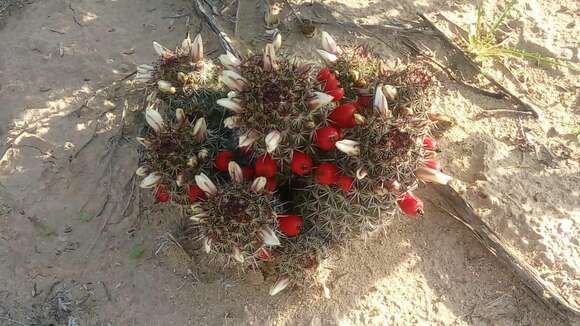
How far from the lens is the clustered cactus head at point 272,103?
105 inches

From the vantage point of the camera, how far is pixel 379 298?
3545mm

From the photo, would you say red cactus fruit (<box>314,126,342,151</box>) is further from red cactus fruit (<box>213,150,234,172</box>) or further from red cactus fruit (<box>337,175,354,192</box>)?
red cactus fruit (<box>213,150,234,172</box>)

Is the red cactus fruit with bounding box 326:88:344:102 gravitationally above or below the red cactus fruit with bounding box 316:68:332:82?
below

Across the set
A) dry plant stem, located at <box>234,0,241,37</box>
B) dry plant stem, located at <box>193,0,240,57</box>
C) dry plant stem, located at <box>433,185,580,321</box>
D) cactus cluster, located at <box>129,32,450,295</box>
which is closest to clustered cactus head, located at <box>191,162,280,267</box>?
cactus cluster, located at <box>129,32,450,295</box>

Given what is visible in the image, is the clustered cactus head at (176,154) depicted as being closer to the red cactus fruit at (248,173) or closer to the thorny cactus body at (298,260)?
the red cactus fruit at (248,173)

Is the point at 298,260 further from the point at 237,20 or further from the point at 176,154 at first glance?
the point at 237,20

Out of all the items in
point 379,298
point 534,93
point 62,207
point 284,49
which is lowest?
point 379,298

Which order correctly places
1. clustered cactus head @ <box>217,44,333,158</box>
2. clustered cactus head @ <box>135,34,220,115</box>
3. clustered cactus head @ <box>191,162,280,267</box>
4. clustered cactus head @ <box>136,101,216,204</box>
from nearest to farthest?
clustered cactus head @ <box>217,44,333,158</box> → clustered cactus head @ <box>191,162,280,267</box> → clustered cactus head @ <box>136,101,216,204</box> → clustered cactus head @ <box>135,34,220,115</box>

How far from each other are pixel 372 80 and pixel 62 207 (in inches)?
91.6

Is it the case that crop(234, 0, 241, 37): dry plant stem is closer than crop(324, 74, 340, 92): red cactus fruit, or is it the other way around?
crop(324, 74, 340, 92): red cactus fruit

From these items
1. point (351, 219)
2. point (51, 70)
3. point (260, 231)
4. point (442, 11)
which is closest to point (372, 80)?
point (351, 219)

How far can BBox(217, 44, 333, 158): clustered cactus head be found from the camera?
2664 millimetres

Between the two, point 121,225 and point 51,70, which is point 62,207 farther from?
point 51,70

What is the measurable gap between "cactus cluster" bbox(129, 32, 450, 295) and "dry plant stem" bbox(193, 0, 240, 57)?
2.90ft
